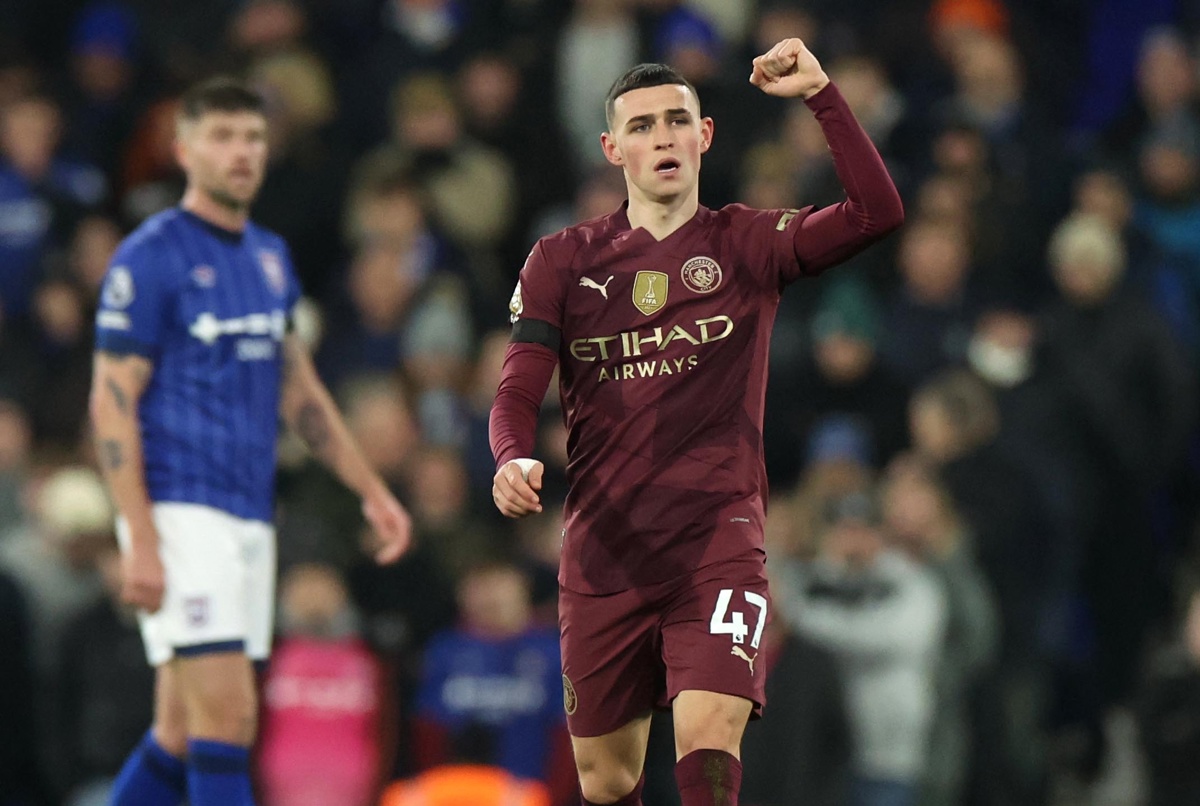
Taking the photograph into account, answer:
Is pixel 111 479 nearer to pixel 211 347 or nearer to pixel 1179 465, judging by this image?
pixel 211 347

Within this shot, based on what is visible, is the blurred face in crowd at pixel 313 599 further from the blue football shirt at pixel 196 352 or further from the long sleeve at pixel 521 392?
the long sleeve at pixel 521 392

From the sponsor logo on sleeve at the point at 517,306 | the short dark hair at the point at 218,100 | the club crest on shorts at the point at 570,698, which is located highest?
the short dark hair at the point at 218,100

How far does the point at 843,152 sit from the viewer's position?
20.7 feet

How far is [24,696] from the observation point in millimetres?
11109

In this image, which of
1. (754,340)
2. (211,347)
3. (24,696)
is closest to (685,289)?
(754,340)

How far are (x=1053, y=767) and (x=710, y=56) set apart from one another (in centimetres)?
505

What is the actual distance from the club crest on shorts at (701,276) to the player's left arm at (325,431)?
2.08m

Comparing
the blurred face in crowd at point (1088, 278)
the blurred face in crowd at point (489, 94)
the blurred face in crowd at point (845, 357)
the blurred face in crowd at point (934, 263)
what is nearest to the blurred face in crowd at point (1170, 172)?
the blurred face in crowd at point (1088, 278)

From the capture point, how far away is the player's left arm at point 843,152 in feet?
20.5

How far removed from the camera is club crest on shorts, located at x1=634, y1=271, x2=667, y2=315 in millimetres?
6504

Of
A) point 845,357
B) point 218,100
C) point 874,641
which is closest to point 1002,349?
point 845,357

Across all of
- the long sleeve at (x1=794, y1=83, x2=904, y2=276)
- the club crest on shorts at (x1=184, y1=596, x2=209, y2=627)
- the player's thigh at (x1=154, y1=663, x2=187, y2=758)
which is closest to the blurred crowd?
the player's thigh at (x1=154, y1=663, x2=187, y2=758)

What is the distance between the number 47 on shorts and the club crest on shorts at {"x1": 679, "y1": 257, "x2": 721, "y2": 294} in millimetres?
948

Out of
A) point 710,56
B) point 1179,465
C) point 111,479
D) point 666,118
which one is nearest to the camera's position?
point 666,118
